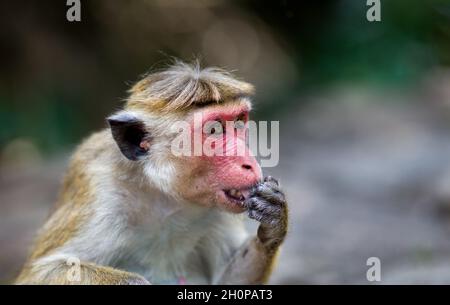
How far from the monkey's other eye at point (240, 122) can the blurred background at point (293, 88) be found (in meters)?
6.14

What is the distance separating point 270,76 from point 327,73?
165 centimetres

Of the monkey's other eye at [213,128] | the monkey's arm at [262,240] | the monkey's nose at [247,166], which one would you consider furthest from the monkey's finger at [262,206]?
the monkey's other eye at [213,128]

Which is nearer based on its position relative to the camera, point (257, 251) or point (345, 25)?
point (257, 251)

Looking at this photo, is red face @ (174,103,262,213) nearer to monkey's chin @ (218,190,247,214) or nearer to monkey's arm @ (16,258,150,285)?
monkey's chin @ (218,190,247,214)

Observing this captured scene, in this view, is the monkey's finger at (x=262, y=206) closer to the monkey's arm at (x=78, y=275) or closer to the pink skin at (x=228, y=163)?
the pink skin at (x=228, y=163)

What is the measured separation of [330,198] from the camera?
14.4 m

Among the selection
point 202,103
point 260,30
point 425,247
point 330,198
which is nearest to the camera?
point 202,103

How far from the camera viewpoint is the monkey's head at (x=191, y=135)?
20.6 ft

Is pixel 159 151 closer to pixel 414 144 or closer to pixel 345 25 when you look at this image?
pixel 414 144

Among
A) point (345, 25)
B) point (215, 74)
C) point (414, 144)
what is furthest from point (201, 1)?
point (215, 74)

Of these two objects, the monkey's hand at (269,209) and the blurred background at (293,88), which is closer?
the monkey's hand at (269,209)

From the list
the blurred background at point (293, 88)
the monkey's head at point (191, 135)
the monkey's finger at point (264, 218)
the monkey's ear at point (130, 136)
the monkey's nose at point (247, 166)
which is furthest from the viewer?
the blurred background at point (293, 88)

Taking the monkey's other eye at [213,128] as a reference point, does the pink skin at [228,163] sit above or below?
below

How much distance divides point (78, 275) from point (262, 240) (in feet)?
6.18
